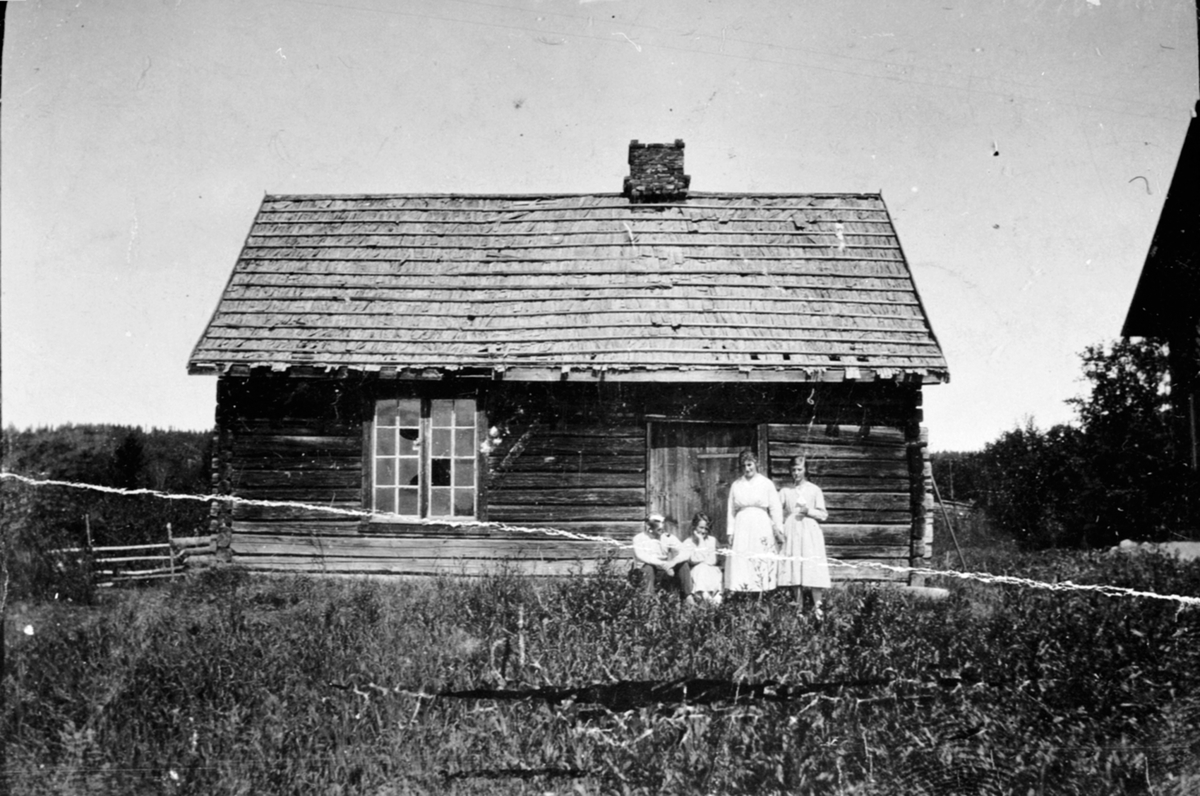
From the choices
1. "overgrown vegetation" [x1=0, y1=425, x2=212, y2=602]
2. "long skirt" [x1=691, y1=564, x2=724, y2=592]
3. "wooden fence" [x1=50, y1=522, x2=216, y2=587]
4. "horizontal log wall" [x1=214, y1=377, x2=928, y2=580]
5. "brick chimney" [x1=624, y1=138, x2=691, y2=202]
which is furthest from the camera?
"brick chimney" [x1=624, y1=138, x2=691, y2=202]

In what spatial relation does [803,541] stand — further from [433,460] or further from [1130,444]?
[1130,444]

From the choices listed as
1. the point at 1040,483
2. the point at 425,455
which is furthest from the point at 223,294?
the point at 1040,483

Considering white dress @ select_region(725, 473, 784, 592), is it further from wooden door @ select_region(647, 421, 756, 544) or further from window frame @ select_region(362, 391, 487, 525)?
window frame @ select_region(362, 391, 487, 525)

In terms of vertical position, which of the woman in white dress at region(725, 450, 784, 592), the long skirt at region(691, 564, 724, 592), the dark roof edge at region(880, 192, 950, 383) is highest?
the dark roof edge at region(880, 192, 950, 383)

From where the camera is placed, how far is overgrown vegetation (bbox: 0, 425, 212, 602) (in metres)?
8.70

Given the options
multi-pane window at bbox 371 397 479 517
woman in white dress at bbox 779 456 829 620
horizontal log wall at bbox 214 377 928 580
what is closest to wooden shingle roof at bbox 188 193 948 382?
horizontal log wall at bbox 214 377 928 580

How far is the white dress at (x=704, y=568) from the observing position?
24.6ft

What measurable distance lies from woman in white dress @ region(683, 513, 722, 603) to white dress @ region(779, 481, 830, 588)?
0.66m

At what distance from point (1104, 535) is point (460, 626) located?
13.1 m

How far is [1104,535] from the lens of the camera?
1461cm

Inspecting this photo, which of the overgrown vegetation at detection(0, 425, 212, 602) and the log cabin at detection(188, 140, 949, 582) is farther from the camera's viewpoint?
the log cabin at detection(188, 140, 949, 582)

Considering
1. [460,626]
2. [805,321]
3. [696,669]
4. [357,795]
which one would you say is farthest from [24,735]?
[805,321]

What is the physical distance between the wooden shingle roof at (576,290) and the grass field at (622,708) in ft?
13.8

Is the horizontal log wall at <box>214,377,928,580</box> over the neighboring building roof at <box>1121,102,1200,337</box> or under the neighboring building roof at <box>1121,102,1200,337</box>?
under
